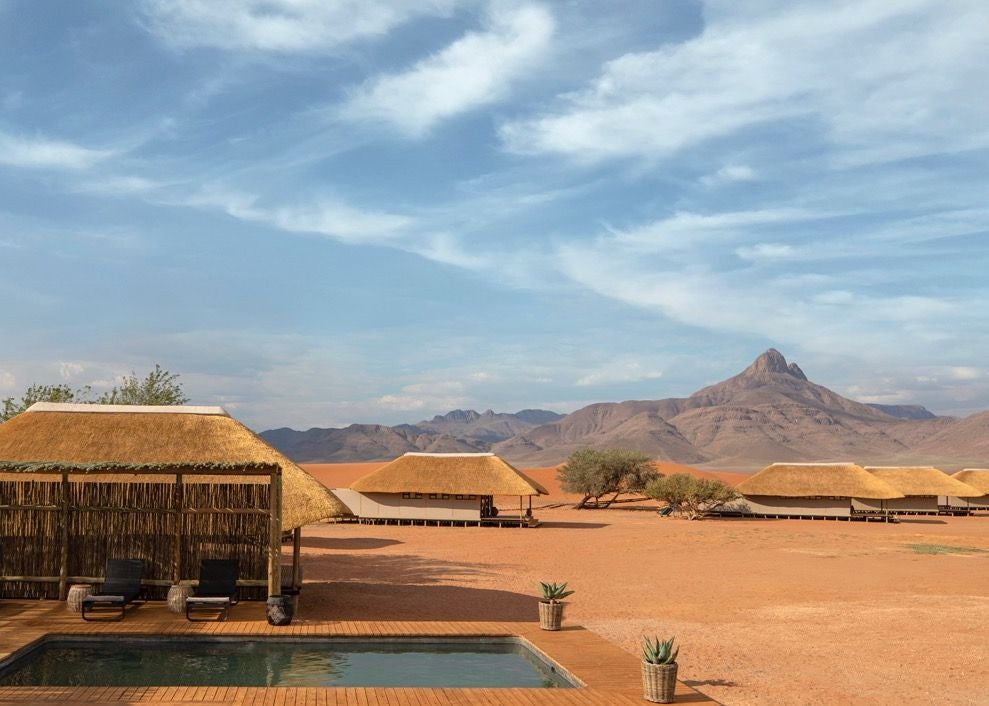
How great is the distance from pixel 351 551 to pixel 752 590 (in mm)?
12464

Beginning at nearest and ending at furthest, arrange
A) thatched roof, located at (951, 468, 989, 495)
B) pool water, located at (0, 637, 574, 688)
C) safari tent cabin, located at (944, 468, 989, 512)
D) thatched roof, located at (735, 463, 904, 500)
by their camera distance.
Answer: pool water, located at (0, 637, 574, 688), thatched roof, located at (735, 463, 904, 500), safari tent cabin, located at (944, 468, 989, 512), thatched roof, located at (951, 468, 989, 495)

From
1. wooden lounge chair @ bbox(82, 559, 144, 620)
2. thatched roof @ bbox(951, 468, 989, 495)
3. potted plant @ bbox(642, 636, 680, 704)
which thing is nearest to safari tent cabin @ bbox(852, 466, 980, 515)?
thatched roof @ bbox(951, 468, 989, 495)

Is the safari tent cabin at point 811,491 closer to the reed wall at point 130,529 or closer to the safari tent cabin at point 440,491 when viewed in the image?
the safari tent cabin at point 440,491

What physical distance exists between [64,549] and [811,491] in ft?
123

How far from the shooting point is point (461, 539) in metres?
32.0

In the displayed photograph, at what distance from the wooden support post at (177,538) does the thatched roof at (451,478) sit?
22508mm

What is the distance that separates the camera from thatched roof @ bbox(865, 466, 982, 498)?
50.7 m

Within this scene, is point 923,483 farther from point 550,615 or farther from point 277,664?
point 277,664

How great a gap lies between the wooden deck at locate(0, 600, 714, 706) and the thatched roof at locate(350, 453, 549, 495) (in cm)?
2285

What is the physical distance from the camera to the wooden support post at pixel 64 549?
15016 millimetres

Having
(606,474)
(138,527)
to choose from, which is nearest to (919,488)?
(606,474)

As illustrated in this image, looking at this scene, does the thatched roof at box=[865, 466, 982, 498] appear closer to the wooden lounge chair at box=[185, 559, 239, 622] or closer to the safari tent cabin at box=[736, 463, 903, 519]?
the safari tent cabin at box=[736, 463, 903, 519]

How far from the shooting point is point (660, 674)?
9375 millimetres

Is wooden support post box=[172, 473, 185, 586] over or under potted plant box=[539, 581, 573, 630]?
over
